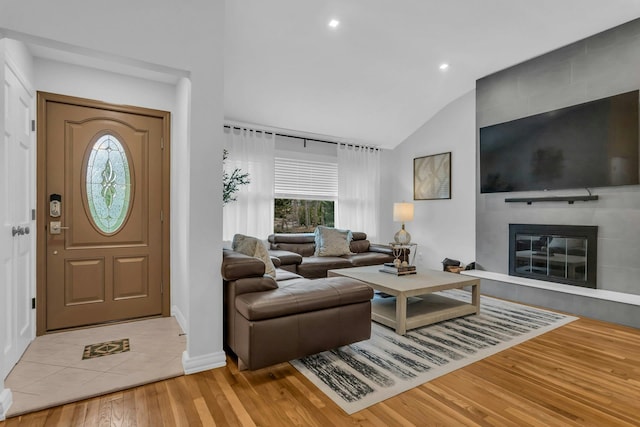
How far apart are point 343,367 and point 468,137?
168 inches

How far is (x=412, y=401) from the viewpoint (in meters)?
1.94

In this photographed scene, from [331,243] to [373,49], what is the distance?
273 cm

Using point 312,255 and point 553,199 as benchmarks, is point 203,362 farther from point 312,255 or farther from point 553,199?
point 553,199

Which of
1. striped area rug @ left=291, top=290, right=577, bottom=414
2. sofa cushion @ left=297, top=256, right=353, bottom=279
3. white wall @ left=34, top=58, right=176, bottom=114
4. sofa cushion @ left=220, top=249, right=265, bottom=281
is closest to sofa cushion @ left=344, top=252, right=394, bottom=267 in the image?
sofa cushion @ left=297, top=256, right=353, bottom=279

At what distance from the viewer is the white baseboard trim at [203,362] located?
7.45 feet

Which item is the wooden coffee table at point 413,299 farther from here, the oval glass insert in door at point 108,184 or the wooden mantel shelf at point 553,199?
the oval glass insert in door at point 108,184

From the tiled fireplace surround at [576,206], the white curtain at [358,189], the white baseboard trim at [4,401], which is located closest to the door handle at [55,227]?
the white baseboard trim at [4,401]

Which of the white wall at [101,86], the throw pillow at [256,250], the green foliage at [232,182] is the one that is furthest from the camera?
the green foliage at [232,182]

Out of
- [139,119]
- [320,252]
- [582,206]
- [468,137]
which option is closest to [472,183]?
[468,137]

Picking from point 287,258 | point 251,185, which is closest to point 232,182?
point 251,185

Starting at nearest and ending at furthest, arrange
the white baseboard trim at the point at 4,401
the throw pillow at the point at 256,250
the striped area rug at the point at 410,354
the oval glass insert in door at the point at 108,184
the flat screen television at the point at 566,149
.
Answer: the white baseboard trim at the point at 4,401
the striped area rug at the point at 410,354
the throw pillow at the point at 256,250
the oval glass insert in door at the point at 108,184
the flat screen television at the point at 566,149

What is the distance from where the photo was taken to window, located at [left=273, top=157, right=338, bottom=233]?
18.1ft

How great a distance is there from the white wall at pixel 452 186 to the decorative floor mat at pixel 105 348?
468cm

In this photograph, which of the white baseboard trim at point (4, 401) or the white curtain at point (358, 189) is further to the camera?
the white curtain at point (358, 189)
